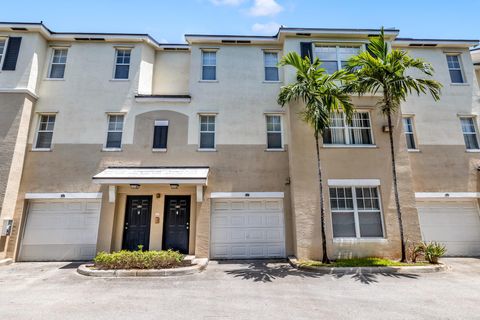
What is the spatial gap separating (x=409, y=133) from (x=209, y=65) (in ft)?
36.4

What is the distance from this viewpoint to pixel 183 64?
14820 mm

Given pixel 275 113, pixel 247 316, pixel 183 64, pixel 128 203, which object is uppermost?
pixel 183 64

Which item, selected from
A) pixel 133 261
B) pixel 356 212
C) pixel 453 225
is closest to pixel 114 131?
pixel 133 261

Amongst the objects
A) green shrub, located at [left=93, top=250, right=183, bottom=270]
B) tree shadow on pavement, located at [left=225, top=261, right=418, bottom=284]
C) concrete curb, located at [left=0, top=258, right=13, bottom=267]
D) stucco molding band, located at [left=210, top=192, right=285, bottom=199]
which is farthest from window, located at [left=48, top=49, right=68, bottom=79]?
tree shadow on pavement, located at [left=225, top=261, right=418, bottom=284]

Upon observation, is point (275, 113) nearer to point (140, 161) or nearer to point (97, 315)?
point (140, 161)

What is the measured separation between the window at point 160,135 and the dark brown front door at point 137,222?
252 cm

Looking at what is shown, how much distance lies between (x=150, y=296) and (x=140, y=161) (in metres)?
7.01

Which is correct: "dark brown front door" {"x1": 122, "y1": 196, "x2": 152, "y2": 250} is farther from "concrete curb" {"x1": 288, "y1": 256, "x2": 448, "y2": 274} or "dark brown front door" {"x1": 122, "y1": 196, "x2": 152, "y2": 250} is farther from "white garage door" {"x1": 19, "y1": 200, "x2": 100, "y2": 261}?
"concrete curb" {"x1": 288, "y1": 256, "x2": 448, "y2": 274}

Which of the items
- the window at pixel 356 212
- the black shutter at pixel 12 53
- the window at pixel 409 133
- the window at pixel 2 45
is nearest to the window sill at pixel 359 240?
the window at pixel 356 212

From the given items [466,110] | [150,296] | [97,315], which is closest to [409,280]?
[150,296]

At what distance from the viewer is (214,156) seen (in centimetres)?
1250

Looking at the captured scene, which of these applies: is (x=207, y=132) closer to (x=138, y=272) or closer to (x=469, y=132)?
(x=138, y=272)

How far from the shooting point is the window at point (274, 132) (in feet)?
42.3

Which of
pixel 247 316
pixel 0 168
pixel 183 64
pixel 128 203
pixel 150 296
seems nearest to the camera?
pixel 247 316
